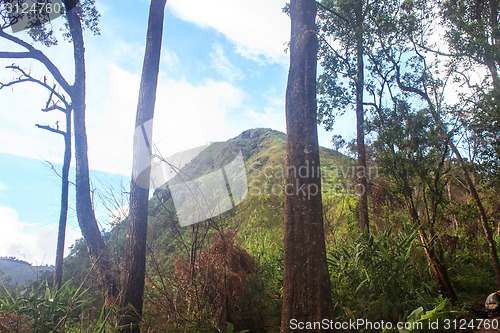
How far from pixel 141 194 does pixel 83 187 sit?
2.42 metres

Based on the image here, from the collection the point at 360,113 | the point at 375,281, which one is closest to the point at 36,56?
the point at 375,281

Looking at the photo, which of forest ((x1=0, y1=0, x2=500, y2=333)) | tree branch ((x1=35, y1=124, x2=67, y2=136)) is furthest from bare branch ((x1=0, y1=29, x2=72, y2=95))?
tree branch ((x1=35, y1=124, x2=67, y2=136))

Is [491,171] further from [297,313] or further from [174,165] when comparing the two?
[174,165]

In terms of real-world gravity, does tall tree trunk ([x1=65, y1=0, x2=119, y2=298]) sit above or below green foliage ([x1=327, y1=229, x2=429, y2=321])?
above

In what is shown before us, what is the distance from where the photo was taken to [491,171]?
6.65 m

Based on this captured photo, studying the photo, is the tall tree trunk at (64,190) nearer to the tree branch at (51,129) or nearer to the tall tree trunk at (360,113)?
the tree branch at (51,129)

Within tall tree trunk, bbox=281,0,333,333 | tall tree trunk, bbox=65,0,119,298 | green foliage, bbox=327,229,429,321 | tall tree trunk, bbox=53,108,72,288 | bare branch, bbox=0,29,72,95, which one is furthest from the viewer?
tall tree trunk, bbox=53,108,72,288

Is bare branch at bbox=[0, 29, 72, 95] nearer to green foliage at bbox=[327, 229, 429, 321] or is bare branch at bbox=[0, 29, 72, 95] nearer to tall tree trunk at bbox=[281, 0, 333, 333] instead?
tall tree trunk at bbox=[281, 0, 333, 333]

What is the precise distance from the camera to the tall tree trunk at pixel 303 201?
295 cm

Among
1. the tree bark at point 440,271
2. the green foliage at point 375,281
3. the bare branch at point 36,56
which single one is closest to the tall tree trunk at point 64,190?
the bare branch at point 36,56

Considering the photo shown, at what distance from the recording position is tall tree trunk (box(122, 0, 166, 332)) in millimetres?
3955

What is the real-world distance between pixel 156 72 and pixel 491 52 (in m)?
8.38

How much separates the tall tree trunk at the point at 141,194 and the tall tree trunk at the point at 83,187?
750mm

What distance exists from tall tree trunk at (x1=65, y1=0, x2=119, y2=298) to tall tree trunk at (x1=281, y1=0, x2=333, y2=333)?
2967mm
